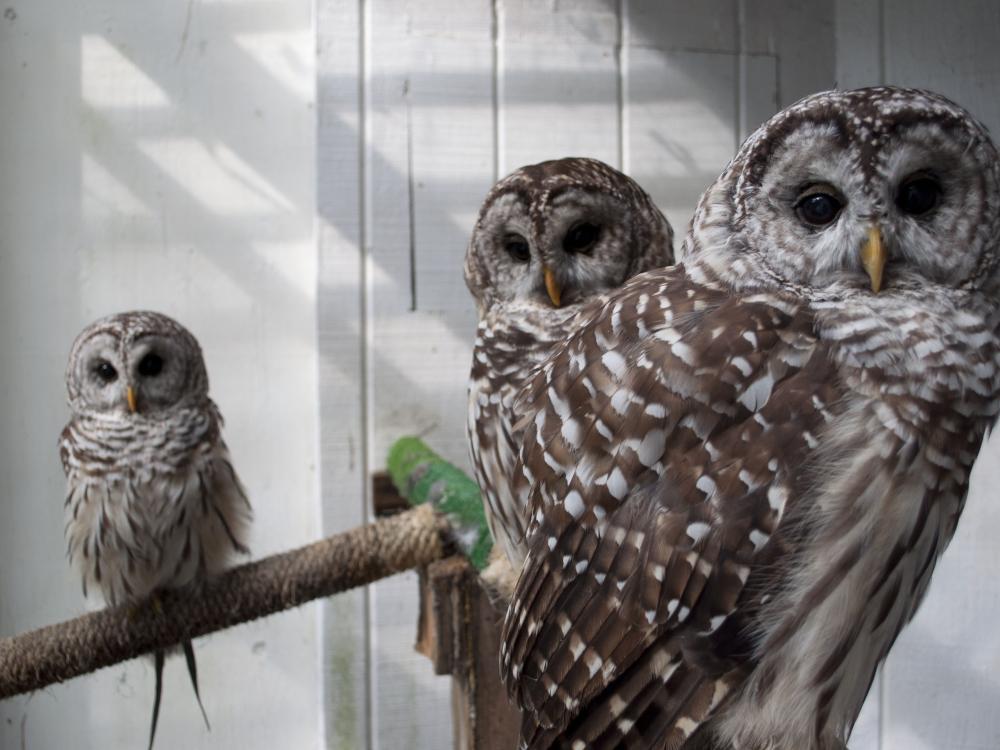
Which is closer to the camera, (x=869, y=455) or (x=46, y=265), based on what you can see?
→ (x=869, y=455)

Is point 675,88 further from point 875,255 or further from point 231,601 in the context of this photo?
point 875,255

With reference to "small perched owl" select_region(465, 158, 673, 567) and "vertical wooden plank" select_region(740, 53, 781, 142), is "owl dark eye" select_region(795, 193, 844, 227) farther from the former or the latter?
"vertical wooden plank" select_region(740, 53, 781, 142)

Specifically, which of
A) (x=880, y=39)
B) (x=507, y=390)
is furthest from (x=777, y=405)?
(x=880, y=39)

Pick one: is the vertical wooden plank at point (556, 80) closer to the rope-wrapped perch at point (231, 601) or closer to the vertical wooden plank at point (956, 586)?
the vertical wooden plank at point (956, 586)

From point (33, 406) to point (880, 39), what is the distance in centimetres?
342

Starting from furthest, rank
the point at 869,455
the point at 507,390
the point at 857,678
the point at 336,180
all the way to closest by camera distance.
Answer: the point at 336,180
the point at 507,390
the point at 857,678
the point at 869,455

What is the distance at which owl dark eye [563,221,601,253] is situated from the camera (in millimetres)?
1934

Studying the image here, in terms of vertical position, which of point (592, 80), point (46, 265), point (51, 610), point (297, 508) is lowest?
point (51, 610)

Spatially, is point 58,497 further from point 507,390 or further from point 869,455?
point 869,455

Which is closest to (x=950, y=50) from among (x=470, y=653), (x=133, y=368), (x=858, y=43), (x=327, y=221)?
(x=858, y=43)

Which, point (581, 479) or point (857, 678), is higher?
point (581, 479)

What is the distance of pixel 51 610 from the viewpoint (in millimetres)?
3430

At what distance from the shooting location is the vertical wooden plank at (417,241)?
331cm

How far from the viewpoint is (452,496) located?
2350 mm
